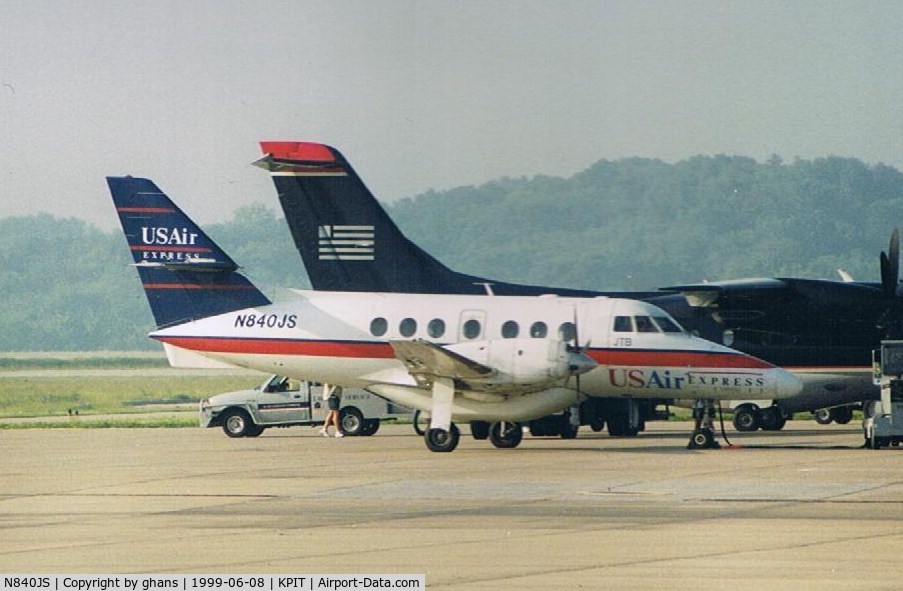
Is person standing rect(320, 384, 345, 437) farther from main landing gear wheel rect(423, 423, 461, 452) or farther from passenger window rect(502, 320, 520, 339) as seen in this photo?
main landing gear wheel rect(423, 423, 461, 452)

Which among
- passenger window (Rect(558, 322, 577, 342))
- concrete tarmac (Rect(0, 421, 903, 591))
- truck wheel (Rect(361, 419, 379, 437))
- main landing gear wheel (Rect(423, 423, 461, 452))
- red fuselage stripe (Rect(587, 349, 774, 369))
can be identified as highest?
passenger window (Rect(558, 322, 577, 342))

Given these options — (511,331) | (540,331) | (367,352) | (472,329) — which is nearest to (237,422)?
(367,352)

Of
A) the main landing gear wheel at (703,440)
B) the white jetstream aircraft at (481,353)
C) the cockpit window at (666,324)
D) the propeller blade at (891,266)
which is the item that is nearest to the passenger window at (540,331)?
the white jetstream aircraft at (481,353)

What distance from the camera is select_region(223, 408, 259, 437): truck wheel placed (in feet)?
121

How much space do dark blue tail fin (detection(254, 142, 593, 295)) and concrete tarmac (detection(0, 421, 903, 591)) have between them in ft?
15.9

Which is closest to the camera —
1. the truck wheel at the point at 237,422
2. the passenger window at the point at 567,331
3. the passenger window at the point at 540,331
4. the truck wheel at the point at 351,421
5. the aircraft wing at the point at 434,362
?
the aircraft wing at the point at 434,362

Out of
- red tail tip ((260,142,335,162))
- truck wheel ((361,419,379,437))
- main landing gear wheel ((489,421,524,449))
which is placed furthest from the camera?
truck wheel ((361,419,379,437))

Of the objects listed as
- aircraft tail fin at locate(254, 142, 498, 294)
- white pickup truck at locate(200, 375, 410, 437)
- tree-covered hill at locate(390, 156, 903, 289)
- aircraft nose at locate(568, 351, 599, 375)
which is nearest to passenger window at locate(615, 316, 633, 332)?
aircraft nose at locate(568, 351, 599, 375)

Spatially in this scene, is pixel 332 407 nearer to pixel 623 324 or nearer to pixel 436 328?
pixel 436 328

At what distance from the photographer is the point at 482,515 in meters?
16.7

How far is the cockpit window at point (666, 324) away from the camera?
99.6 feet

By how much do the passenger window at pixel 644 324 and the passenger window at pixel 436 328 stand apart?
13.0 ft

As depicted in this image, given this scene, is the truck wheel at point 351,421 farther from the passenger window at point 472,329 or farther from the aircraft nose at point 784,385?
the aircraft nose at point 784,385

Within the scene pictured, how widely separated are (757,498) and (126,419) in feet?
109
